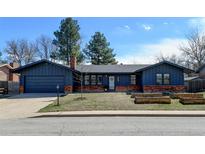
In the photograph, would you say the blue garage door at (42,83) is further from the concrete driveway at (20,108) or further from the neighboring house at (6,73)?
the neighboring house at (6,73)

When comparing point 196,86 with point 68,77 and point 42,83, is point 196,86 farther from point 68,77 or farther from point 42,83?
point 42,83

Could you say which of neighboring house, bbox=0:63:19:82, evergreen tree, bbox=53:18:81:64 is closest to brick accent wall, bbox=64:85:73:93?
neighboring house, bbox=0:63:19:82

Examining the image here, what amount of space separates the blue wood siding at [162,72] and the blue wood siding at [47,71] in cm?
904

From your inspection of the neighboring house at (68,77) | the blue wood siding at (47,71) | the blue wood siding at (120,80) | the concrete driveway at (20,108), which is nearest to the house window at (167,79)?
the neighboring house at (68,77)

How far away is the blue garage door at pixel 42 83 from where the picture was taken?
110ft

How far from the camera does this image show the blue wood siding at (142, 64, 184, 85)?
3384 cm

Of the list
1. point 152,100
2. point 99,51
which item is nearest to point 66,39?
point 99,51

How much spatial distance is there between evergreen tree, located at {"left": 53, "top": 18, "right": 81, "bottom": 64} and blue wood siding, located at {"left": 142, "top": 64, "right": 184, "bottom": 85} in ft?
101

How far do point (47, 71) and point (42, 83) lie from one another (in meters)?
1.54

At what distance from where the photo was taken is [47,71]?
33.4 meters
